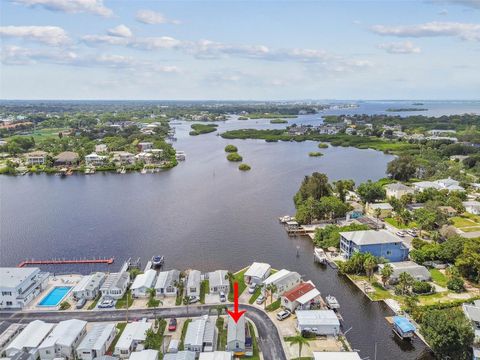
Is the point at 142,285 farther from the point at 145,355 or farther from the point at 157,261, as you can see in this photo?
the point at 145,355

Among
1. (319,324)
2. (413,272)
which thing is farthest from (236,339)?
(413,272)

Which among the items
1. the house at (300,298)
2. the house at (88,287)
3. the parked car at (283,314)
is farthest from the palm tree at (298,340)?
the house at (88,287)

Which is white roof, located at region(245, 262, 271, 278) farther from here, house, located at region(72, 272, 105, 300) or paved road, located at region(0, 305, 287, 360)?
house, located at region(72, 272, 105, 300)

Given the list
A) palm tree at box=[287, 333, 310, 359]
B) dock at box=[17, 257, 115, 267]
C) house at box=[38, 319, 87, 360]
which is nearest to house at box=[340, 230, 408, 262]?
palm tree at box=[287, 333, 310, 359]

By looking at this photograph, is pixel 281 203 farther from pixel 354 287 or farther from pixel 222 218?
pixel 354 287

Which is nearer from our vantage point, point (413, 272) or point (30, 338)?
point (30, 338)

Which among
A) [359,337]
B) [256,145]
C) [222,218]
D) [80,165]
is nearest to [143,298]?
[359,337]
